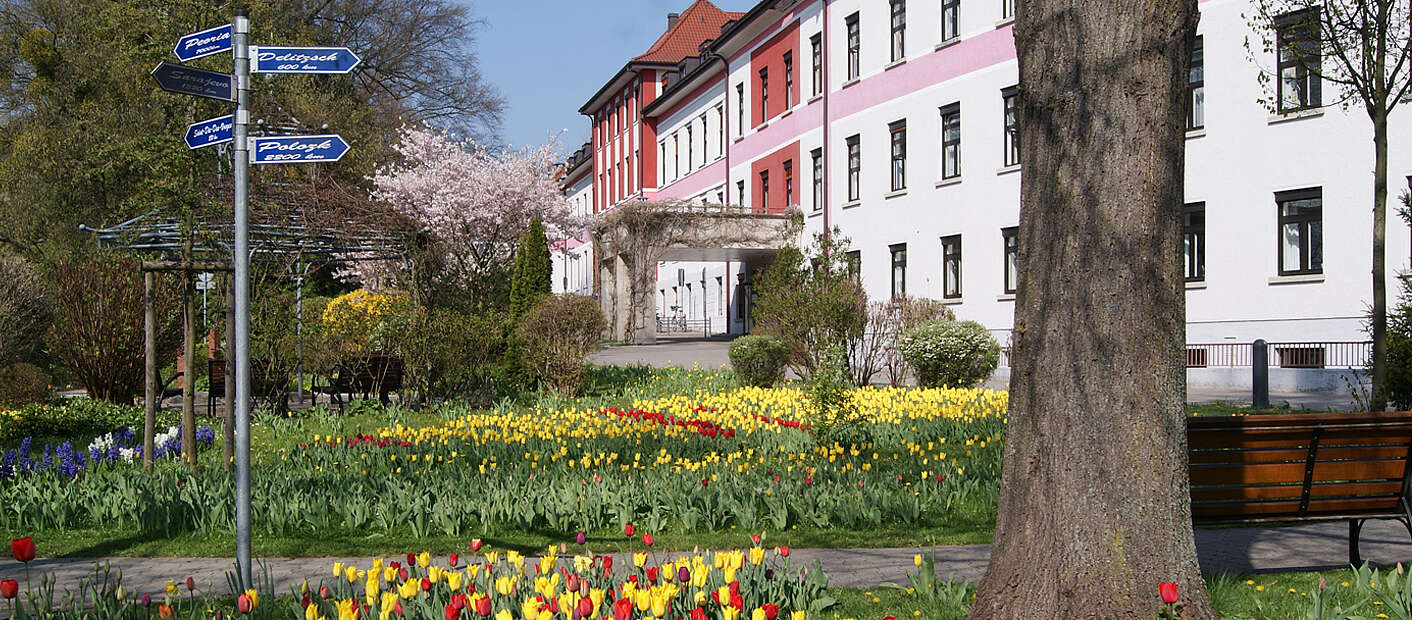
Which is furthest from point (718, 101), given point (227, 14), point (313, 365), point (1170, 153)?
point (1170, 153)

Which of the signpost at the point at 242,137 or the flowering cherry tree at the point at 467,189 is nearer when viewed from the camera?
the signpost at the point at 242,137

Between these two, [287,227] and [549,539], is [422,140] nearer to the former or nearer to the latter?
[287,227]

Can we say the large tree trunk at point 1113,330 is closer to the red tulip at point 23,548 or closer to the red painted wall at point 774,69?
the red tulip at point 23,548

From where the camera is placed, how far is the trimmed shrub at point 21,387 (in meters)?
15.7

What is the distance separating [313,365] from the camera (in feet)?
50.3

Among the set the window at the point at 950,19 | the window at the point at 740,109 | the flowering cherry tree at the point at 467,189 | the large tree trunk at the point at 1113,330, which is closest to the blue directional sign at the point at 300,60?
the large tree trunk at the point at 1113,330

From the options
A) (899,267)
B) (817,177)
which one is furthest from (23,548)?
(817,177)

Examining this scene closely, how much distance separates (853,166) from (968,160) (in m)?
6.68

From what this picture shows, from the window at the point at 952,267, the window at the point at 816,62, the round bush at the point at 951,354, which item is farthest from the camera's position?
the window at the point at 816,62

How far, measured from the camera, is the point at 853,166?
35.6 metres

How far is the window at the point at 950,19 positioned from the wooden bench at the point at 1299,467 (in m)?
24.9

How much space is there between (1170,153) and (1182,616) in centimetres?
174

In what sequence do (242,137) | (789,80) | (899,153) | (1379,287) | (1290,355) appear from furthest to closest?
(789,80)
(899,153)
(1290,355)
(1379,287)
(242,137)

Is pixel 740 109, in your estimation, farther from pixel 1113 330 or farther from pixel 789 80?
pixel 1113 330
